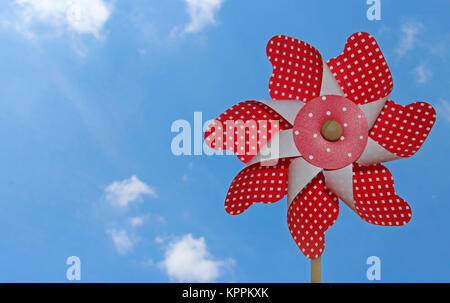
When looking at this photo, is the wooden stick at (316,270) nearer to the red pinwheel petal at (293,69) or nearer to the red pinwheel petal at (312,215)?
the red pinwheel petal at (312,215)

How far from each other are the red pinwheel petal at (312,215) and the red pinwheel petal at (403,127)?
0.36 metres

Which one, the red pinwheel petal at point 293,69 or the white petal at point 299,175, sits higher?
the red pinwheel petal at point 293,69

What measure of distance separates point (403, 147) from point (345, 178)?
0.33 meters

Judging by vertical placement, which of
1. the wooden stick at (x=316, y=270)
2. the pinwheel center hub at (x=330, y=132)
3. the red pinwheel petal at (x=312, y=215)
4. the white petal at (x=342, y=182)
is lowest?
the wooden stick at (x=316, y=270)

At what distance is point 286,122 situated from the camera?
8.42ft

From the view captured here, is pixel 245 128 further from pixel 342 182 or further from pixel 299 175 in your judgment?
pixel 342 182

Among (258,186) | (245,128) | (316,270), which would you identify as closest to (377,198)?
(316,270)

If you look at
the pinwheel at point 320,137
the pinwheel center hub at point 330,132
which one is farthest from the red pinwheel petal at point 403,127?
the pinwheel center hub at point 330,132

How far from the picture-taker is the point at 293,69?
2.58 metres

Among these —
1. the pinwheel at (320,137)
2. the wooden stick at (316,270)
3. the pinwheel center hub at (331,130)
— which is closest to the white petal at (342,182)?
the pinwheel at (320,137)

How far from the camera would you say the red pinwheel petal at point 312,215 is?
2492 mm

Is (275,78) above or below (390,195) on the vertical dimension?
above
